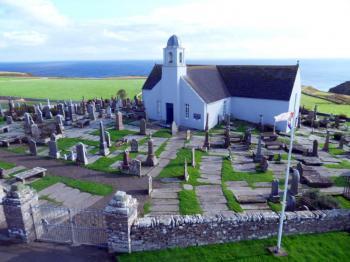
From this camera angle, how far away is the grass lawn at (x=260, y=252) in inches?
369

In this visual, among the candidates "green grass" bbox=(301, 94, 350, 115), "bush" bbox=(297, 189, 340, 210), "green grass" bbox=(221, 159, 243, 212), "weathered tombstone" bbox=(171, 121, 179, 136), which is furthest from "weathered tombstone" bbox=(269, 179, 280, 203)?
"green grass" bbox=(301, 94, 350, 115)

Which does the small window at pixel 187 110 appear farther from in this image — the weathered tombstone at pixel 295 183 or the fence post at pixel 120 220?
the fence post at pixel 120 220

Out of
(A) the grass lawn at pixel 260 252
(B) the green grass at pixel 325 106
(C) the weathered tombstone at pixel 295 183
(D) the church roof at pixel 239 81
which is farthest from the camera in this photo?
(B) the green grass at pixel 325 106

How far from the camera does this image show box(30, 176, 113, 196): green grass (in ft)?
49.5

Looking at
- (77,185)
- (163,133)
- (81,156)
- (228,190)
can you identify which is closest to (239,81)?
(163,133)

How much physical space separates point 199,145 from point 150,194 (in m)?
10.2

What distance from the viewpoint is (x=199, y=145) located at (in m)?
24.2

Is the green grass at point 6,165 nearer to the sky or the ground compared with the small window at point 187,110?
nearer to the ground

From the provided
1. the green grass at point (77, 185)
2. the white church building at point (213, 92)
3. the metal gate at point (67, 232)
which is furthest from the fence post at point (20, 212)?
the white church building at point (213, 92)

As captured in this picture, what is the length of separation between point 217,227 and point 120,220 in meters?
3.49

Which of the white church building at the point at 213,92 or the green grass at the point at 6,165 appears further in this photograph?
the white church building at the point at 213,92

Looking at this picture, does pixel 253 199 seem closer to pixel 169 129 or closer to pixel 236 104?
pixel 169 129

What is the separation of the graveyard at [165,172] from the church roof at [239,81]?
13.7 ft

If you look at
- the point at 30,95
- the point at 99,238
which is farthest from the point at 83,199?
the point at 30,95
